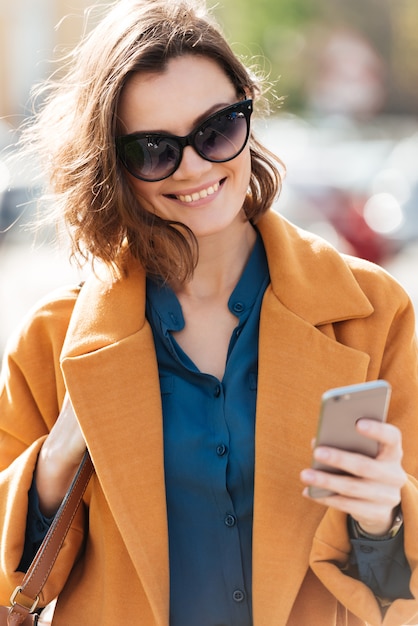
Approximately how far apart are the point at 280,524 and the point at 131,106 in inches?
43.8

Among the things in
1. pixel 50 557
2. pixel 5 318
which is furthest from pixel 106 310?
pixel 5 318

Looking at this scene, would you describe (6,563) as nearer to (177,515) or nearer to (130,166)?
(177,515)

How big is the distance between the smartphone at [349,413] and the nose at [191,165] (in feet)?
2.74

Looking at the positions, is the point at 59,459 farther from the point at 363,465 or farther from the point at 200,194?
the point at 363,465

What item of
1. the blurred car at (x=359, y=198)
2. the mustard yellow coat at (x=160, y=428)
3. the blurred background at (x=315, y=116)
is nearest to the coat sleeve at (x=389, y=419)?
the mustard yellow coat at (x=160, y=428)

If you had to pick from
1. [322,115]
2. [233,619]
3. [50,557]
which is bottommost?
[322,115]

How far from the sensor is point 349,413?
1885 millimetres

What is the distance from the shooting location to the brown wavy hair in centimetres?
253

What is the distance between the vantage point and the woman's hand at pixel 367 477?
75.0 inches

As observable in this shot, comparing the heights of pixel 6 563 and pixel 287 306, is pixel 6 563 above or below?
below

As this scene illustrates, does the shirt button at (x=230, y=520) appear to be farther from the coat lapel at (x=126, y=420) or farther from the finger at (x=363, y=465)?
the finger at (x=363, y=465)

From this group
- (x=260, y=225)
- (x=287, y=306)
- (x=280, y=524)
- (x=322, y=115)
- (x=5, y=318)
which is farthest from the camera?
(x=322, y=115)

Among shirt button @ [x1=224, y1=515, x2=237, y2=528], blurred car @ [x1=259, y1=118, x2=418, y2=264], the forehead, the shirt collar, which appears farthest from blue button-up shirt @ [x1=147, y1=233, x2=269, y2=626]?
blurred car @ [x1=259, y1=118, x2=418, y2=264]

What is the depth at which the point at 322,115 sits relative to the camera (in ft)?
119
